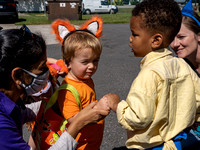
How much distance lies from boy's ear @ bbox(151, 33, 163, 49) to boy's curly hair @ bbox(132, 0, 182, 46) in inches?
1.1

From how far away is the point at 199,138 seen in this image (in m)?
2.18

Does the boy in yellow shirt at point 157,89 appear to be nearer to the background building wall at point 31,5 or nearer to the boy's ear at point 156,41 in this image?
the boy's ear at point 156,41

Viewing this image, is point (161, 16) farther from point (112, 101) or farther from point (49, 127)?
point (49, 127)

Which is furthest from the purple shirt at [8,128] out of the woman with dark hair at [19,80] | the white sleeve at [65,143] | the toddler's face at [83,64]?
the toddler's face at [83,64]

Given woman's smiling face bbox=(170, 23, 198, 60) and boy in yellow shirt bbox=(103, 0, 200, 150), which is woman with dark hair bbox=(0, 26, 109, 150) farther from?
woman's smiling face bbox=(170, 23, 198, 60)

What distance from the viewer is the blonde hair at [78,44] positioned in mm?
2033

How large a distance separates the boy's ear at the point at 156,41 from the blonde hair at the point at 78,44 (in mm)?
585

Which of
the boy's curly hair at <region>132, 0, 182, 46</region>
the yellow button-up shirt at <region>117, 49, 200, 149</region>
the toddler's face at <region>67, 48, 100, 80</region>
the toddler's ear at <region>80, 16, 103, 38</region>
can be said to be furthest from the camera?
the toddler's ear at <region>80, 16, 103, 38</region>

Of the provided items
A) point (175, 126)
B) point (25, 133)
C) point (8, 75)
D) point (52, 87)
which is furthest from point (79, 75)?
point (25, 133)

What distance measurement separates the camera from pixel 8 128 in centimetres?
154

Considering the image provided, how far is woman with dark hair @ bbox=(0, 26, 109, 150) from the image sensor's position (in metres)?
1.56

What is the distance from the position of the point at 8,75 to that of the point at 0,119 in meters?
0.30

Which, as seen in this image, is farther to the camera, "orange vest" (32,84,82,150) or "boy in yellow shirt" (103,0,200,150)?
"orange vest" (32,84,82,150)

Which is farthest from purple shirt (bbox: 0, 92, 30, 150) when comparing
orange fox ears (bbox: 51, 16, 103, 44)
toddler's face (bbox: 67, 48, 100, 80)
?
orange fox ears (bbox: 51, 16, 103, 44)
